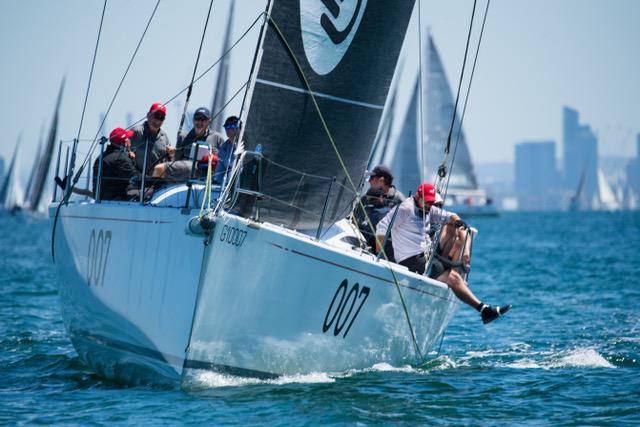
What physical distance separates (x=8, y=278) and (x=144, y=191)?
43.0 feet

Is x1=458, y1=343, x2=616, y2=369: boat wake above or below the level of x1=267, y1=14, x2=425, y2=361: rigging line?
below

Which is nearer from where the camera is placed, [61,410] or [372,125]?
[61,410]

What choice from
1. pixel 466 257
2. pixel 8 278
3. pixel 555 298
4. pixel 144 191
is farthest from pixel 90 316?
pixel 8 278

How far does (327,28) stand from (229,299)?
92.2 inches

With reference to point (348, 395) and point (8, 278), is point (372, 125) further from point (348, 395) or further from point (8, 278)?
point (8, 278)

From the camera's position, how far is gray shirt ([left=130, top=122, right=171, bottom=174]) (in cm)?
881

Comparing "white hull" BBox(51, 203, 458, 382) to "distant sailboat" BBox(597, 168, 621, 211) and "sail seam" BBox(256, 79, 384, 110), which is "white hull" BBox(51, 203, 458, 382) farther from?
"distant sailboat" BBox(597, 168, 621, 211)

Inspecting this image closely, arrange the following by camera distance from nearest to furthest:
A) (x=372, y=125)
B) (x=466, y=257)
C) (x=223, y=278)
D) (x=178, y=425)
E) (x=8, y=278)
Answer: (x=178, y=425) < (x=223, y=278) < (x=372, y=125) < (x=466, y=257) < (x=8, y=278)

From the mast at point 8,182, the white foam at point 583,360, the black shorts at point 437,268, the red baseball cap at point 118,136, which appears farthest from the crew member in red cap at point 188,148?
the mast at point 8,182

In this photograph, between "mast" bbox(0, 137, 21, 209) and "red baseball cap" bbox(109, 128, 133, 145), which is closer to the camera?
"red baseball cap" bbox(109, 128, 133, 145)

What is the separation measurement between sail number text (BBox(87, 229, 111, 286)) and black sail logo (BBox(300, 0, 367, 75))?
225 centimetres

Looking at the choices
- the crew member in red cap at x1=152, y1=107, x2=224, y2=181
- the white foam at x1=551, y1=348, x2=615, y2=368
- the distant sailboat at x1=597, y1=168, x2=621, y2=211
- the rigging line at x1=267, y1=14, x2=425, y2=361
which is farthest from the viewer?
the distant sailboat at x1=597, y1=168, x2=621, y2=211

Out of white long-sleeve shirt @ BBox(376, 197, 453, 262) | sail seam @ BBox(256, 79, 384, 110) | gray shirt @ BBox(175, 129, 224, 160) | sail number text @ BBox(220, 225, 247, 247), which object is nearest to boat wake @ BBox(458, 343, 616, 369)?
white long-sleeve shirt @ BBox(376, 197, 453, 262)

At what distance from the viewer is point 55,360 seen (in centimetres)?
971
